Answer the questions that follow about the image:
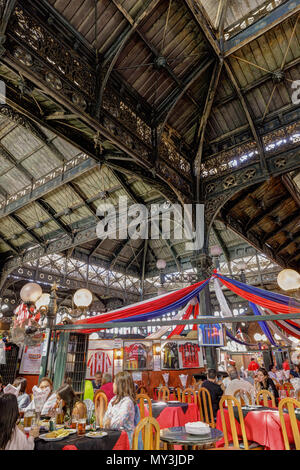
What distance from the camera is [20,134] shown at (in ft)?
28.3

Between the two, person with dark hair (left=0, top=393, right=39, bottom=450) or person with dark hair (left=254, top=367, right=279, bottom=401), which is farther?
person with dark hair (left=254, top=367, right=279, bottom=401)

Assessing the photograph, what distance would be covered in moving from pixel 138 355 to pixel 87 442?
7854mm

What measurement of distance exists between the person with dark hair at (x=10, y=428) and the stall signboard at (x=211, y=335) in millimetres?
3847

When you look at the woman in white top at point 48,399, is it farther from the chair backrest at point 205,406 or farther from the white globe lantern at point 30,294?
the chair backrest at point 205,406

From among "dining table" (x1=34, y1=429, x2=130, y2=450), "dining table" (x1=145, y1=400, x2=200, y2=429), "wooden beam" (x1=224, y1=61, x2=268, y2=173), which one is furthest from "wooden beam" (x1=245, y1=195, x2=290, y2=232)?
"dining table" (x1=34, y1=429, x2=130, y2=450)

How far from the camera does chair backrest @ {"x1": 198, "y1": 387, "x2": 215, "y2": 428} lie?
5056 millimetres

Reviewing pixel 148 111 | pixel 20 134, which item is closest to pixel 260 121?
pixel 148 111

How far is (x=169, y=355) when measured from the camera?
10.4 meters

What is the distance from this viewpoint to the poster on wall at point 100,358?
9.59 meters

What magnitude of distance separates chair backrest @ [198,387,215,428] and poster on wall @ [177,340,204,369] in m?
4.91

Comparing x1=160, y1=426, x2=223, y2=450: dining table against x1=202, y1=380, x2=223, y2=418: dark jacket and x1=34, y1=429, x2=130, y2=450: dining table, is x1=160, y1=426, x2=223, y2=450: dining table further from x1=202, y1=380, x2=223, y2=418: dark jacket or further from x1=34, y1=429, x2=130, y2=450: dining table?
x1=202, y1=380, x2=223, y2=418: dark jacket

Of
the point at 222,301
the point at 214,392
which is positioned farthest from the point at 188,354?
the point at 222,301

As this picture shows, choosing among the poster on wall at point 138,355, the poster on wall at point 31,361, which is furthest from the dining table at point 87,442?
the poster on wall at point 31,361

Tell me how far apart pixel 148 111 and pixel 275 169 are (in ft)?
12.1
